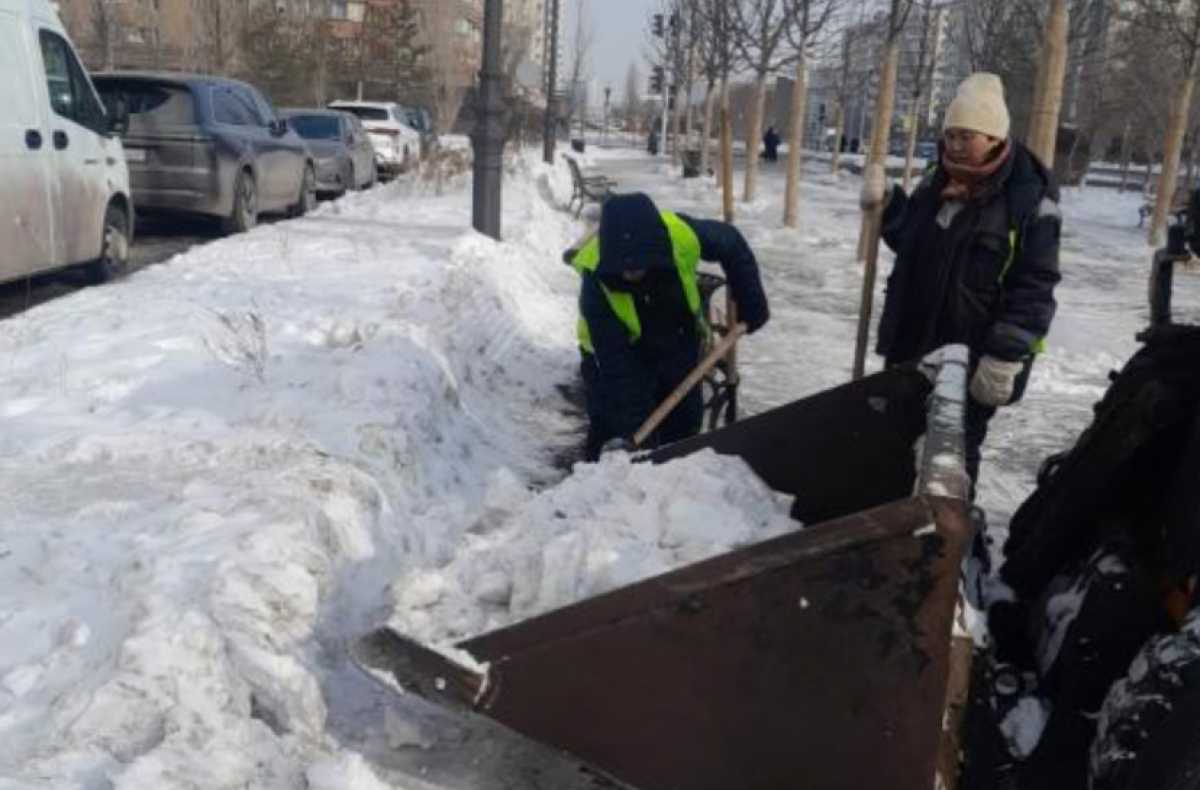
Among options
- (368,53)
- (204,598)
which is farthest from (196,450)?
(368,53)

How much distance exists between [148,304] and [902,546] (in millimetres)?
6042

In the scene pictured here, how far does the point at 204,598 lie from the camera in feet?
9.81

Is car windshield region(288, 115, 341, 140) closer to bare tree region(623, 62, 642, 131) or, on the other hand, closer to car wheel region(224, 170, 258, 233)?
car wheel region(224, 170, 258, 233)

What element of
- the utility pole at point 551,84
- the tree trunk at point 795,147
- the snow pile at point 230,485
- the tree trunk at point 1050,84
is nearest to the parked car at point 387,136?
the utility pole at point 551,84

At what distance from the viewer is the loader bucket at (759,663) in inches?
80.0

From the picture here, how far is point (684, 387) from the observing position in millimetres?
4305

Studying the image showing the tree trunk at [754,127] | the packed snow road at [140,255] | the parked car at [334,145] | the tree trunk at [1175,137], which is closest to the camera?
the packed snow road at [140,255]

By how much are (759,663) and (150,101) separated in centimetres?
1068

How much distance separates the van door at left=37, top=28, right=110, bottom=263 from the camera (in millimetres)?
7582

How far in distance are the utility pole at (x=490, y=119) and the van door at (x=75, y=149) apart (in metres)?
3.01

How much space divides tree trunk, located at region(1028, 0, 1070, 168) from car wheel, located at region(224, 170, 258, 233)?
7670 mm

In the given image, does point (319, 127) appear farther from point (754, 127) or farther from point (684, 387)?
point (684, 387)

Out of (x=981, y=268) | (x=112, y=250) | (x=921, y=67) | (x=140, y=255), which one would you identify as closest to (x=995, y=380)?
(x=981, y=268)

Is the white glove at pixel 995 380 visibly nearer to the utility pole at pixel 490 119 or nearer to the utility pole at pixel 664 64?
the utility pole at pixel 490 119
